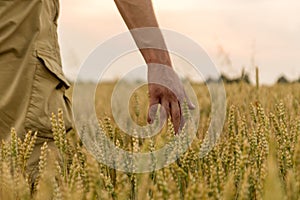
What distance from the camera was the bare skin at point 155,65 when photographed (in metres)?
1.70

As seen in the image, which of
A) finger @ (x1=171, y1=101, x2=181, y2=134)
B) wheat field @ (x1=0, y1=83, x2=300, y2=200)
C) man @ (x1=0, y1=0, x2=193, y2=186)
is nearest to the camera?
wheat field @ (x1=0, y1=83, x2=300, y2=200)

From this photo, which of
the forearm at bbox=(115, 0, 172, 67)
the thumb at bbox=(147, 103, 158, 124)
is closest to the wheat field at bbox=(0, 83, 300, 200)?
the thumb at bbox=(147, 103, 158, 124)

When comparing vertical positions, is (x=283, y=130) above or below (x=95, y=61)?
below

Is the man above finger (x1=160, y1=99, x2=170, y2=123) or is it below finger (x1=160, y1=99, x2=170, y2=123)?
above

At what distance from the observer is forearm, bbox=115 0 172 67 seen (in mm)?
1744

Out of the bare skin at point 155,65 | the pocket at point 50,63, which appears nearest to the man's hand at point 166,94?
the bare skin at point 155,65

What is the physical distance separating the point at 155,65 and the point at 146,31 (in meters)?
0.10

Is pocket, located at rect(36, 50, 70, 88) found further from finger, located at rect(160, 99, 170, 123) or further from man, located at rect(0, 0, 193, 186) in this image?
finger, located at rect(160, 99, 170, 123)

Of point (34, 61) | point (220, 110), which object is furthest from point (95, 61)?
point (220, 110)

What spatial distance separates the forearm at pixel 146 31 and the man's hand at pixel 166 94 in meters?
0.03

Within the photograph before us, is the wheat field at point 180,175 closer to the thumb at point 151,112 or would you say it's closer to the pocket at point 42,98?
the thumb at point 151,112

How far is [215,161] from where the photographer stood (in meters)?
1.33

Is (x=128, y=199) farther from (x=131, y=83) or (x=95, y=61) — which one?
(x=131, y=83)

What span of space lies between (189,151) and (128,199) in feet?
0.54
